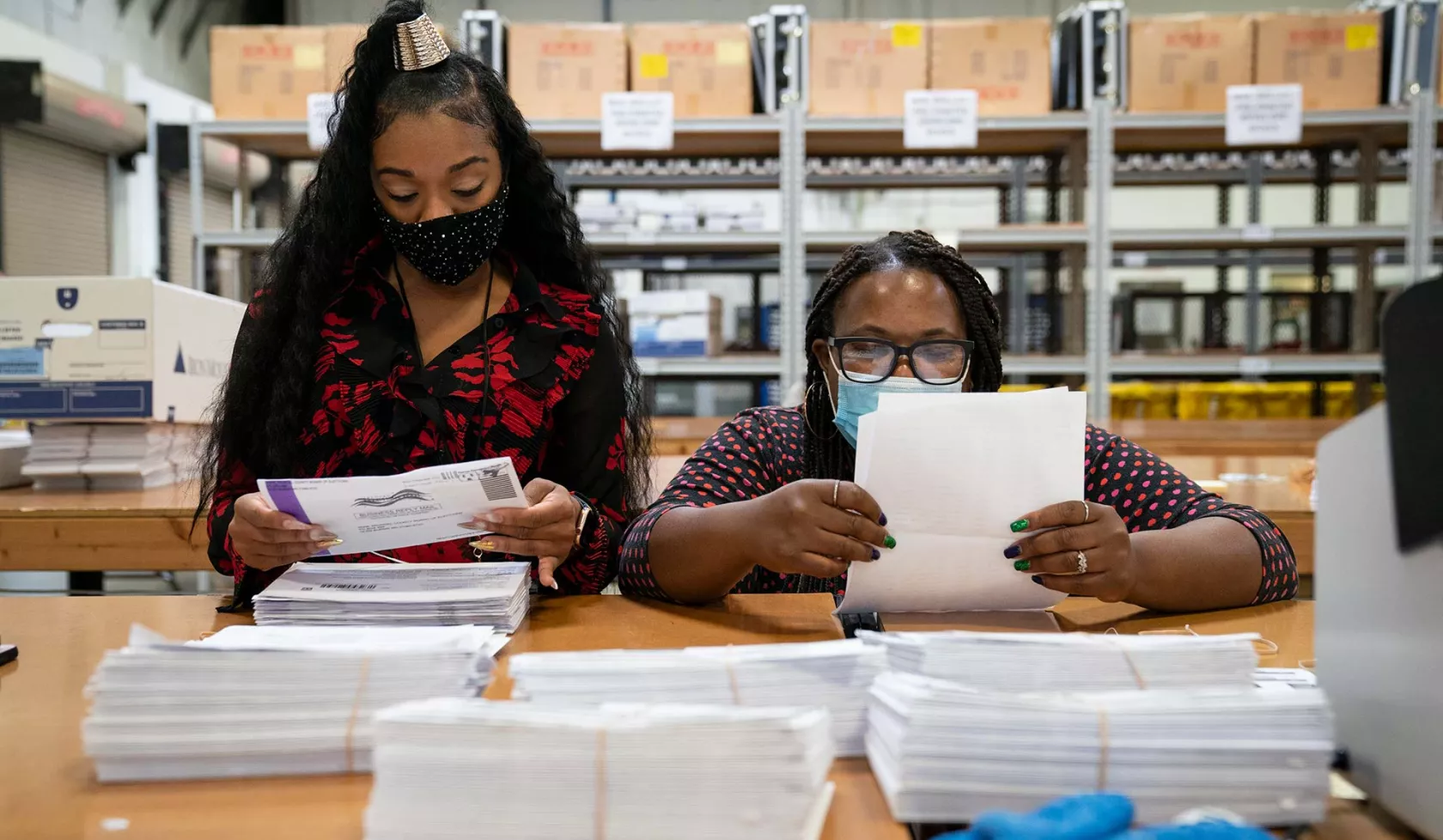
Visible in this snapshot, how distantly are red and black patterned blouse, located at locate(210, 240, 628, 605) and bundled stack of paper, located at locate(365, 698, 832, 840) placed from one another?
76 centimetres

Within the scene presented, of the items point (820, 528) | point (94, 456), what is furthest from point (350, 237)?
point (94, 456)

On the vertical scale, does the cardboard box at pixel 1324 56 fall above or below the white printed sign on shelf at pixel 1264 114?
above

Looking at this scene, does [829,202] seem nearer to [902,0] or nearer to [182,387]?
[902,0]

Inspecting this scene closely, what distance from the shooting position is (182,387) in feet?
8.09

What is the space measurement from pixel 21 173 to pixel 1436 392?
22.9 feet

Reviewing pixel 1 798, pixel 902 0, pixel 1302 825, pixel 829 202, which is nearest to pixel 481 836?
pixel 1 798

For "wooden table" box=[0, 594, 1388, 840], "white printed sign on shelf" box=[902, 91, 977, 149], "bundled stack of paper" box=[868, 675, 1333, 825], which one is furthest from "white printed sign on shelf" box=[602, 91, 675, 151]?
"bundled stack of paper" box=[868, 675, 1333, 825]

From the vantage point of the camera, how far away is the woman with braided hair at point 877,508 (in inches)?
Answer: 40.8

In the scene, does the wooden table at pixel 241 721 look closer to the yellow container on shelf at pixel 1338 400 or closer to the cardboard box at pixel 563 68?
the cardboard box at pixel 563 68

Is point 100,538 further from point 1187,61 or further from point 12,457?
point 1187,61

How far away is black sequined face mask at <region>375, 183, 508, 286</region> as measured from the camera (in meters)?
1.38

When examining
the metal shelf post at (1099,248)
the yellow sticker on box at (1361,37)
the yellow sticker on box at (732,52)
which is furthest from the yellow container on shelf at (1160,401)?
the yellow sticker on box at (732,52)

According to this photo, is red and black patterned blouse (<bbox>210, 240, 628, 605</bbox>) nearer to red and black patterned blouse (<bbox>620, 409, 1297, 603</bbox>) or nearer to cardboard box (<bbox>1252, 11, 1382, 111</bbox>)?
red and black patterned blouse (<bbox>620, 409, 1297, 603</bbox>)

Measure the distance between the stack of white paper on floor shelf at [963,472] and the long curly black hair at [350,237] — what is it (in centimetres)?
59
